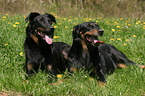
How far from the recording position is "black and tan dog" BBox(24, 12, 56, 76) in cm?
381

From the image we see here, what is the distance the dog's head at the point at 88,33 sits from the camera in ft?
12.9

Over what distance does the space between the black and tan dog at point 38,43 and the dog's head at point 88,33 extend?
55 cm

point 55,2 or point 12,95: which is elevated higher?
point 55,2

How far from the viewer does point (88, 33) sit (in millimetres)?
3939

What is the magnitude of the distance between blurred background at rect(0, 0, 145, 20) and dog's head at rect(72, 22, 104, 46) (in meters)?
6.70

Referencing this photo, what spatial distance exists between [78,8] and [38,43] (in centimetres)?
857

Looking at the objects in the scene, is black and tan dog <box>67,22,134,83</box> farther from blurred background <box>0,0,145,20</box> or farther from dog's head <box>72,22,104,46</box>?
blurred background <box>0,0,145,20</box>

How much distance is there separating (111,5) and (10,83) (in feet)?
36.0

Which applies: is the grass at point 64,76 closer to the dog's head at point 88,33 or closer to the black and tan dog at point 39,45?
the black and tan dog at point 39,45

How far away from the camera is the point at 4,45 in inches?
196

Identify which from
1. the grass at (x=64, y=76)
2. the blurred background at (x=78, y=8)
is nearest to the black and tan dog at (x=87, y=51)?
the grass at (x=64, y=76)

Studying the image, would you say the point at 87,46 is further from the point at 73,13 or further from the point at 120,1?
the point at 120,1

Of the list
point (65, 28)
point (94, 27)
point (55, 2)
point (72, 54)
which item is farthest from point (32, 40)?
point (55, 2)

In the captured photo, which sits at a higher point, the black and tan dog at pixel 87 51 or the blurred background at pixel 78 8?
the blurred background at pixel 78 8
